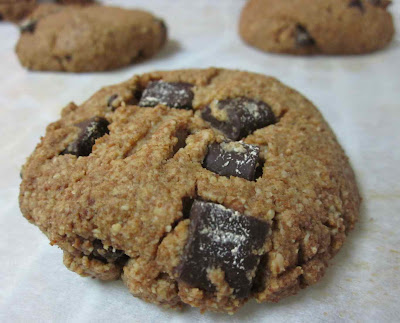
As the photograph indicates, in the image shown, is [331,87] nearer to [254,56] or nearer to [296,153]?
[254,56]

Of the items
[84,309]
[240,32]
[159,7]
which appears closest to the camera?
[84,309]

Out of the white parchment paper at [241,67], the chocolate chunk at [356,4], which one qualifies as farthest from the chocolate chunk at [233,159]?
the chocolate chunk at [356,4]

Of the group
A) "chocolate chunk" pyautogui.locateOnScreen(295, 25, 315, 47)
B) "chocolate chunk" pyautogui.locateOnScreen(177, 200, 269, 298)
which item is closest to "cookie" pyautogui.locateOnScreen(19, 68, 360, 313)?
"chocolate chunk" pyautogui.locateOnScreen(177, 200, 269, 298)

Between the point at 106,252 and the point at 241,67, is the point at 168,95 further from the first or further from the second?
the point at 241,67

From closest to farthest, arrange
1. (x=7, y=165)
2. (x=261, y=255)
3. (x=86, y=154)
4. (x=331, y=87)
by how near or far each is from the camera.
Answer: (x=261, y=255) < (x=86, y=154) < (x=7, y=165) < (x=331, y=87)

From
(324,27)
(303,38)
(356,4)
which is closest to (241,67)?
(303,38)

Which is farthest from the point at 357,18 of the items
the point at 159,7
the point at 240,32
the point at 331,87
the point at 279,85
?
the point at 159,7

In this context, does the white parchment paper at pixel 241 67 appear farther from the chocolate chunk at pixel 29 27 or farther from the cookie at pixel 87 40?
the chocolate chunk at pixel 29 27
